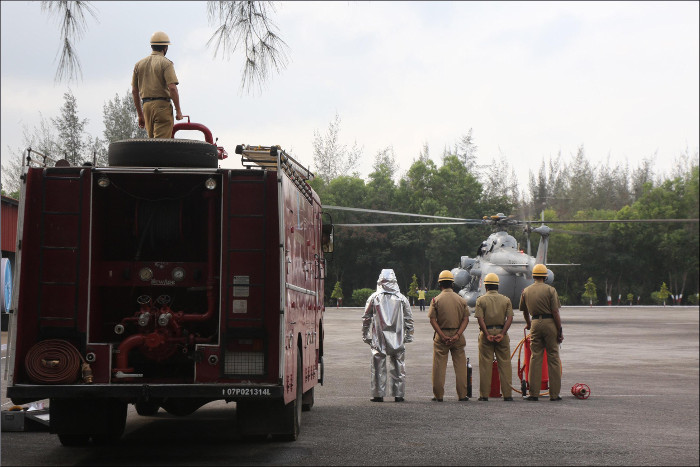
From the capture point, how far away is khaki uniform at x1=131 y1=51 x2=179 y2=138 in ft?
32.4

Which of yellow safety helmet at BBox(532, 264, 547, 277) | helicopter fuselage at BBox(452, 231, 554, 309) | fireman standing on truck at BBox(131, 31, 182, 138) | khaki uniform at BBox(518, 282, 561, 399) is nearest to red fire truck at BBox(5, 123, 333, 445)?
fireman standing on truck at BBox(131, 31, 182, 138)

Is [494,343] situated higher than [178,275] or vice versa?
[178,275]

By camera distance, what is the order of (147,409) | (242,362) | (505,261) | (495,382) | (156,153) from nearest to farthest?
(242,362) → (156,153) → (147,409) → (495,382) → (505,261)

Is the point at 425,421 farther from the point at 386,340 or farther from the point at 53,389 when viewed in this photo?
the point at 53,389

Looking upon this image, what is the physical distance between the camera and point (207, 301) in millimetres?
8805

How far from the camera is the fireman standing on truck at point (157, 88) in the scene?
389 inches

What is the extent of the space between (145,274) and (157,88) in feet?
7.37

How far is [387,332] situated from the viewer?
14328mm

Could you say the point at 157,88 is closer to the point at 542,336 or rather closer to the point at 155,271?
the point at 155,271

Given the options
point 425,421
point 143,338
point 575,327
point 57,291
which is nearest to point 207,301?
point 143,338

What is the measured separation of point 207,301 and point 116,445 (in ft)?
6.37

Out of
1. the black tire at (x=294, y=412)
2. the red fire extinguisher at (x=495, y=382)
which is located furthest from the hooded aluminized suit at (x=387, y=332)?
the black tire at (x=294, y=412)

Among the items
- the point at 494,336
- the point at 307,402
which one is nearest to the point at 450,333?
the point at 494,336

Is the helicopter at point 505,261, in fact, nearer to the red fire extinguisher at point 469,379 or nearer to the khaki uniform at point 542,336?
the red fire extinguisher at point 469,379
